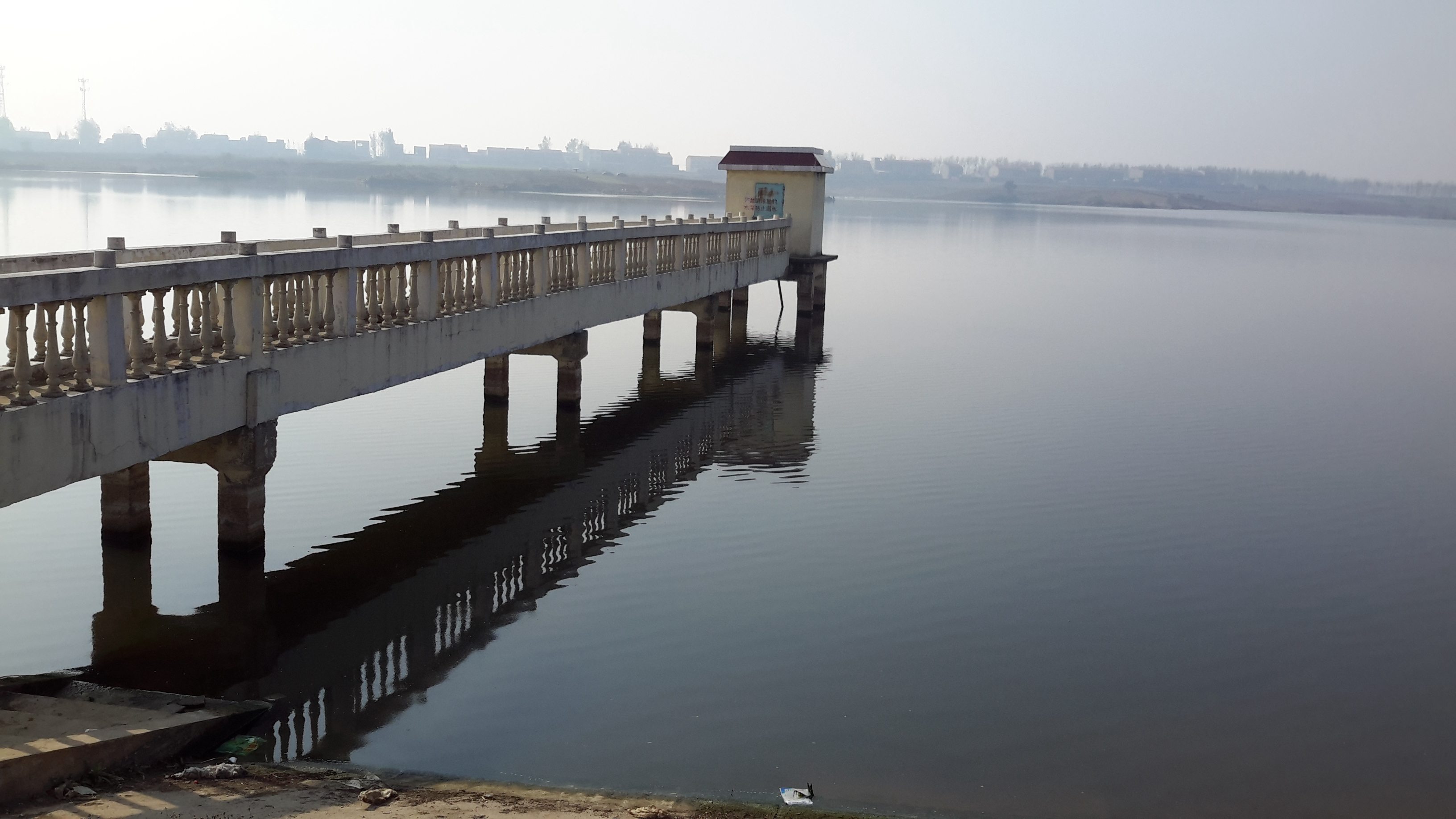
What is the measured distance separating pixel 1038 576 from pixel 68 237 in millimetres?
44018

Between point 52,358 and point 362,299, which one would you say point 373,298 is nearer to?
point 362,299

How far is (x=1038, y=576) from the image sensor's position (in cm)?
1358

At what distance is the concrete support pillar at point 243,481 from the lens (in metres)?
11.4

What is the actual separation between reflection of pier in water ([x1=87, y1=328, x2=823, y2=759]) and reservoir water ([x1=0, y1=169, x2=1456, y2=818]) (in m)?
0.05

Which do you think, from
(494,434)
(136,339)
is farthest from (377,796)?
(494,434)

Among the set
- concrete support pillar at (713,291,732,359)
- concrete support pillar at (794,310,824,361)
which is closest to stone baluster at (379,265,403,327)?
concrete support pillar at (713,291,732,359)

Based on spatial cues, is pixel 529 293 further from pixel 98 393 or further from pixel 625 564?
pixel 98 393

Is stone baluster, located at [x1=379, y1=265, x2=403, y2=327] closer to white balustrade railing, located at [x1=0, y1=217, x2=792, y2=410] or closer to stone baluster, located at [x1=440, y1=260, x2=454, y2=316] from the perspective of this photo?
white balustrade railing, located at [x1=0, y1=217, x2=792, y2=410]

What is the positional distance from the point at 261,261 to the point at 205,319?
0.85 meters

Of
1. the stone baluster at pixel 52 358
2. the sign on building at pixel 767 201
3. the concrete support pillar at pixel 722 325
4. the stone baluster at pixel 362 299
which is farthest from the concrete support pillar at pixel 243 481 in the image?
the sign on building at pixel 767 201

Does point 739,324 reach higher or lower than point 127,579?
higher

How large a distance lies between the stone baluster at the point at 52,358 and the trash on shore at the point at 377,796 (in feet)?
11.6

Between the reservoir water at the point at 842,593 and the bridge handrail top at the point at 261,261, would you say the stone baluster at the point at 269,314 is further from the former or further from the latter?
the reservoir water at the point at 842,593

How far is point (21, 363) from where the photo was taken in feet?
28.3
